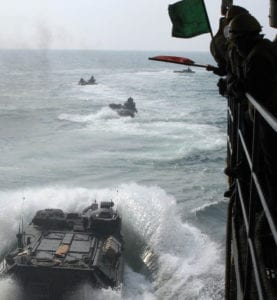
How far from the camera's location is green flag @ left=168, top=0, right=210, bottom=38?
5996mm

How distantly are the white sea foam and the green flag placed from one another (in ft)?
45.7

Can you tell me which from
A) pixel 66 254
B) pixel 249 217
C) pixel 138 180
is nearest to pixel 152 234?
pixel 66 254

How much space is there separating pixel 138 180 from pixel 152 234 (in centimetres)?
837

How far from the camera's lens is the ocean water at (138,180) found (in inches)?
854

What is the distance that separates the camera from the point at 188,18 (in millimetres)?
6051

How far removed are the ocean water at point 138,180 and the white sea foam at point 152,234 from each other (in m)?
0.05

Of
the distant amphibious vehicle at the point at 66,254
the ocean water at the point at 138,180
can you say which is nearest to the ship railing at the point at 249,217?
the distant amphibious vehicle at the point at 66,254

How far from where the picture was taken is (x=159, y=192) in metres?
31.4

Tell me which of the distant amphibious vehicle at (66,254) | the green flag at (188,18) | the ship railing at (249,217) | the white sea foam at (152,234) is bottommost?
the white sea foam at (152,234)

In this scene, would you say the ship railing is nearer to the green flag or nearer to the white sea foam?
the green flag

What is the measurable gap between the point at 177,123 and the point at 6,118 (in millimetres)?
21593

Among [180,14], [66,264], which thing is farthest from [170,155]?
[180,14]

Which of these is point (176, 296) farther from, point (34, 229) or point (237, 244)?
point (237, 244)

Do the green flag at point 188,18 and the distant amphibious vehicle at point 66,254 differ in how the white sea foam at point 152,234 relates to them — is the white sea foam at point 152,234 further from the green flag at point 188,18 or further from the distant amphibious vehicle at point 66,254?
the green flag at point 188,18
